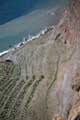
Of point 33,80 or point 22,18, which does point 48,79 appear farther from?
point 22,18

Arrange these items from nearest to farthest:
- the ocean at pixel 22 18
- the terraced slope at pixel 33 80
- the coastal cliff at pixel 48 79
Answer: the coastal cliff at pixel 48 79
the terraced slope at pixel 33 80
the ocean at pixel 22 18

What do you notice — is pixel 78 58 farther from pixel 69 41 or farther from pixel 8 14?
pixel 8 14

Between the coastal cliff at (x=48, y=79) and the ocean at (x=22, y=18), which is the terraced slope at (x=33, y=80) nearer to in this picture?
the coastal cliff at (x=48, y=79)

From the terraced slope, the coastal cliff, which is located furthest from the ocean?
the coastal cliff

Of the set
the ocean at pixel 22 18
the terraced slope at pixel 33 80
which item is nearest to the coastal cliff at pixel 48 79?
the terraced slope at pixel 33 80

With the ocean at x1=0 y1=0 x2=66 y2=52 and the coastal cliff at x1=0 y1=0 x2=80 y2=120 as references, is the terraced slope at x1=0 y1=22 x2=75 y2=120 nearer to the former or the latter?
the coastal cliff at x1=0 y1=0 x2=80 y2=120
